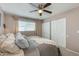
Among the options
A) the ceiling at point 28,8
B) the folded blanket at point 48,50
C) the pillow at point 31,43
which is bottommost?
the folded blanket at point 48,50

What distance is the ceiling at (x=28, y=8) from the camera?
1.61 metres

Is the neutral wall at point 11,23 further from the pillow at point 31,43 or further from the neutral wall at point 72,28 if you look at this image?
the neutral wall at point 72,28

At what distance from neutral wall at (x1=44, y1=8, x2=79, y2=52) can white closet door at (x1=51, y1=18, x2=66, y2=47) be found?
61mm

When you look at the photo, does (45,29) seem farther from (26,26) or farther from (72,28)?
(72,28)

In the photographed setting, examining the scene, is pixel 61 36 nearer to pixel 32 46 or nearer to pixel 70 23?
pixel 70 23

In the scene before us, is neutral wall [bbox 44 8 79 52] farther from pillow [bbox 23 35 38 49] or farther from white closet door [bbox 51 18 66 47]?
pillow [bbox 23 35 38 49]

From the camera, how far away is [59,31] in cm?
172

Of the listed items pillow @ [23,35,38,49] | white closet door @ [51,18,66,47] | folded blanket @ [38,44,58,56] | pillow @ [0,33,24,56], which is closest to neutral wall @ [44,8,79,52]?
white closet door @ [51,18,66,47]

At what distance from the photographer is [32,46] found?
1663 mm

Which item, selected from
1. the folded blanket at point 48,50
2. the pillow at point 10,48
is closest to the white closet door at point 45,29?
the folded blanket at point 48,50

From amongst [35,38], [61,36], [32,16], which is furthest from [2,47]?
[61,36]

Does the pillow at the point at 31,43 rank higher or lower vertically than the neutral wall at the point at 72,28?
lower

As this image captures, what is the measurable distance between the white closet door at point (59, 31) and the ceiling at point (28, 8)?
157 mm

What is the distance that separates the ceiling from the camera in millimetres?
1610
